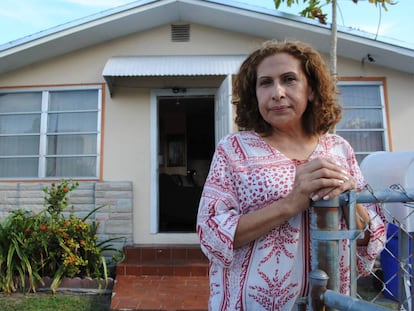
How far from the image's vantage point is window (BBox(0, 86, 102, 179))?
488 centimetres

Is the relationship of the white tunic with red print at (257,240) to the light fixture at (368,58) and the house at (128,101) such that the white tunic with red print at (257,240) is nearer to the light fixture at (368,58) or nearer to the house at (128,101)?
the house at (128,101)

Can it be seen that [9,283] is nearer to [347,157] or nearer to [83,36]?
[83,36]

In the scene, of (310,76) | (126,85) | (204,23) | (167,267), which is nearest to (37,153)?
(126,85)

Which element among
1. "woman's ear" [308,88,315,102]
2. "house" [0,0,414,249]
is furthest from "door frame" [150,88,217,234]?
"woman's ear" [308,88,315,102]

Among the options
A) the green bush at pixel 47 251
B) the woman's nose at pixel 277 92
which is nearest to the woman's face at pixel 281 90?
the woman's nose at pixel 277 92

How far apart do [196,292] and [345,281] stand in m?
2.97

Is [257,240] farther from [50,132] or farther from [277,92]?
[50,132]

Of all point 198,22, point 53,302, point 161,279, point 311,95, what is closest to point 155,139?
point 198,22

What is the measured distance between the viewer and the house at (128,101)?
4652 millimetres

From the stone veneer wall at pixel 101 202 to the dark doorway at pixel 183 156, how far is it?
1.75 m

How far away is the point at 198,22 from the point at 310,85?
13.8ft

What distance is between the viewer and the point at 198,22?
15.9 ft

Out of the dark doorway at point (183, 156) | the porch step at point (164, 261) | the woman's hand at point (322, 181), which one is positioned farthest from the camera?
the dark doorway at point (183, 156)

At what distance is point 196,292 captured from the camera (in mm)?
3598
